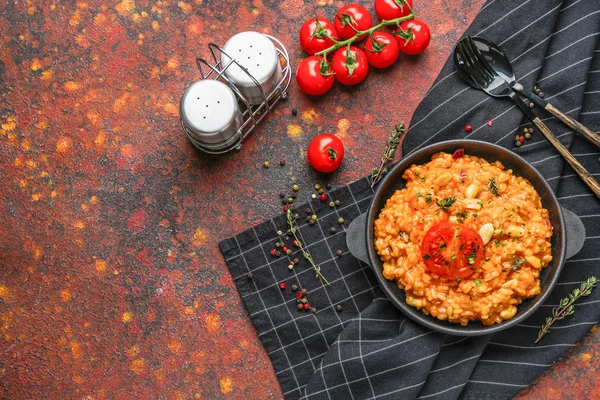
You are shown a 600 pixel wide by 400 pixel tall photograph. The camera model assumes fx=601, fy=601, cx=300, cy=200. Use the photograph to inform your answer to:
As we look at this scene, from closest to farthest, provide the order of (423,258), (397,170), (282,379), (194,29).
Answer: (423,258), (397,170), (282,379), (194,29)

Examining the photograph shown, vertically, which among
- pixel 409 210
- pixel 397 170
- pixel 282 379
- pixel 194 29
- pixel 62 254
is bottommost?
pixel 282 379

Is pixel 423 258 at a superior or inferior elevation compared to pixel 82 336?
inferior

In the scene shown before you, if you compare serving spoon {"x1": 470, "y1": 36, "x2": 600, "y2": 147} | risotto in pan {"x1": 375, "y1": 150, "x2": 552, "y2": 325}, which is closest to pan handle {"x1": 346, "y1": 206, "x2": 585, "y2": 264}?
risotto in pan {"x1": 375, "y1": 150, "x2": 552, "y2": 325}

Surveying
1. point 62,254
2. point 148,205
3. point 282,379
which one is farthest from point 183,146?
point 282,379

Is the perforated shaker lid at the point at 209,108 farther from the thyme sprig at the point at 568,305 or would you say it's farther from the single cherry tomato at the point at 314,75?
the thyme sprig at the point at 568,305

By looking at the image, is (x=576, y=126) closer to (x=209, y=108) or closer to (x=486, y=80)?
(x=486, y=80)

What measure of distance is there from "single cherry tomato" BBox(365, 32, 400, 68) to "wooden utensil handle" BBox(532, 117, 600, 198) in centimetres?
97

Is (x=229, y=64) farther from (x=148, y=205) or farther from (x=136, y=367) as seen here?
(x=136, y=367)

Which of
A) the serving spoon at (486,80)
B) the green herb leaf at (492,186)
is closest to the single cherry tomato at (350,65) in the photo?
the serving spoon at (486,80)

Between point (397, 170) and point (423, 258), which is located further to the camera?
point (397, 170)

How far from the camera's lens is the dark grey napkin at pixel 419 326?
3500 mm

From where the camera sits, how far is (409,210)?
10.9 ft

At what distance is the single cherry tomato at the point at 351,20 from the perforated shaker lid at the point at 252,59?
0.49 m

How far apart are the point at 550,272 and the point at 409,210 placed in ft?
2.79
